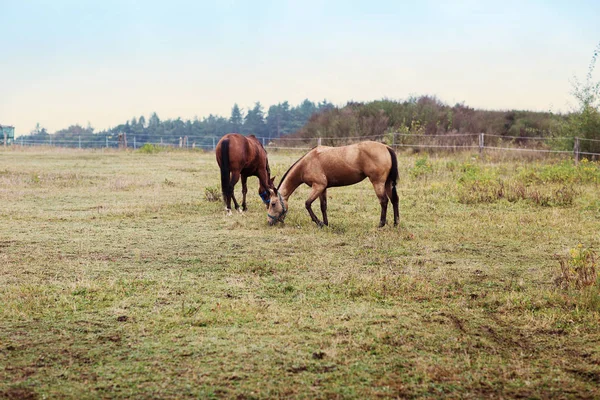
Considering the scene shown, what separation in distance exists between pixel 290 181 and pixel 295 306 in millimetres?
4844

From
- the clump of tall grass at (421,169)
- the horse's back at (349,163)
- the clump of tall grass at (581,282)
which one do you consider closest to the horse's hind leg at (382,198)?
the horse's back at (349,163)

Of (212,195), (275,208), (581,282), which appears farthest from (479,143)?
(581,282)

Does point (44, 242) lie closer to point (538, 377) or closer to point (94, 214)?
point (94, 214)

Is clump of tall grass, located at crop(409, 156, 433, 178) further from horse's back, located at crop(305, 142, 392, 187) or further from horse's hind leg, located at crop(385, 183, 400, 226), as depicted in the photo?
horse's back, located at crop(305, 142, 392, 187)

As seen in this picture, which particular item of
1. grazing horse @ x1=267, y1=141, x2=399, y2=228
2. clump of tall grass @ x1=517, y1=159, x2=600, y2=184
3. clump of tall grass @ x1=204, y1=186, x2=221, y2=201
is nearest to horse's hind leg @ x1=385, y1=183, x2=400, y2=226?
grazing horse @ x1=267, y1=141, x2=399, y2=228

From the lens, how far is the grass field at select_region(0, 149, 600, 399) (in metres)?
3.59

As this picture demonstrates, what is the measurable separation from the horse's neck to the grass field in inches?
19.4

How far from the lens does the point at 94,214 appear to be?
1041 centimetres

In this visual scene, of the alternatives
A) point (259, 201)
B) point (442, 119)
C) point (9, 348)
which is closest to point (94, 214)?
point (259, 201)

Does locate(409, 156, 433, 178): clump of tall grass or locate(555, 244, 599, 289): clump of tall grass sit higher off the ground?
locate(409, 156, 433, 178): clump of tall grass

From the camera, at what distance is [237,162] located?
35.0 ft

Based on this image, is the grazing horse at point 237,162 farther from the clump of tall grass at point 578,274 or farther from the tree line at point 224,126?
the tree line at point 224,126

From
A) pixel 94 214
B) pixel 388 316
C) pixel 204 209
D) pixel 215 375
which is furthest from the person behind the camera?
pixel 204 209

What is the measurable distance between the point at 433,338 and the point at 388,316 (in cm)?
56
